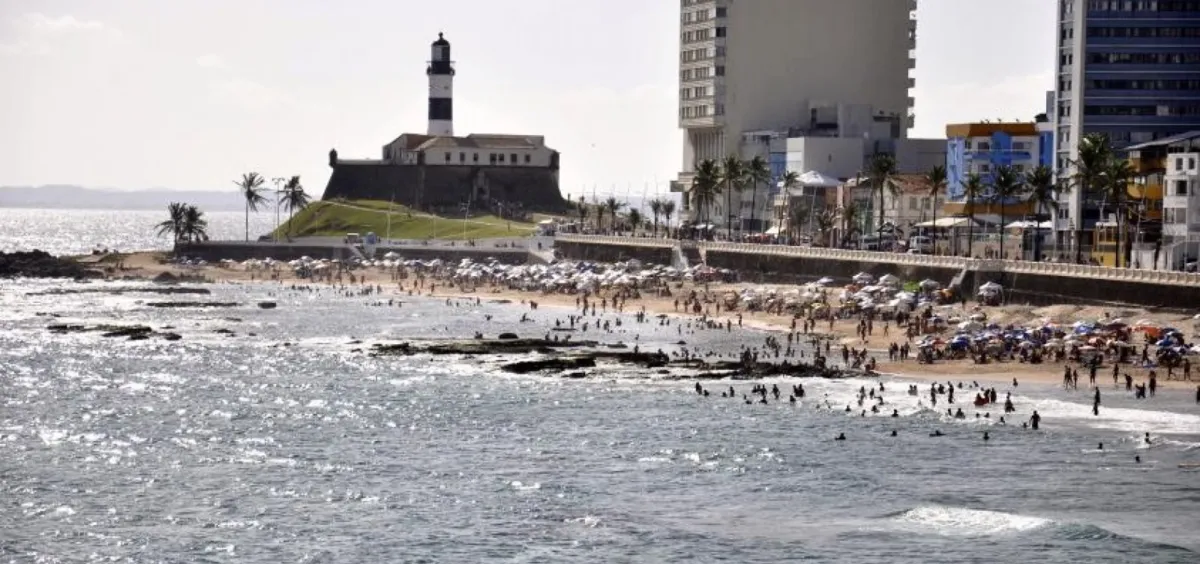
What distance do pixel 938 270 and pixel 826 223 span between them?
36763 mm

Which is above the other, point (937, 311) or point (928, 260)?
point (928, 260)

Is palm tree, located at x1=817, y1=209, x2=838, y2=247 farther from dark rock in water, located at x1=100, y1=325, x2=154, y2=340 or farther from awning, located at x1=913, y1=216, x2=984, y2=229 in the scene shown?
dark rock in water, located at x1=100, y1=325, x2=154, y2=340

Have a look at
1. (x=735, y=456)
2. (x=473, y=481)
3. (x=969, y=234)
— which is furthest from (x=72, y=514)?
(x=969, y=234)

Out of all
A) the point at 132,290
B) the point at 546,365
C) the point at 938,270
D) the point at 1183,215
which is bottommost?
the point at 546,365

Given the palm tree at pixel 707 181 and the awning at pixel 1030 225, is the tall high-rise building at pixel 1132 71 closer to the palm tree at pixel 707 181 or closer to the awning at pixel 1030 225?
the awning at pixel 1030 225

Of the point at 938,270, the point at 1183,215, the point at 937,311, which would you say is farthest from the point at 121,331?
the point at 1183,215

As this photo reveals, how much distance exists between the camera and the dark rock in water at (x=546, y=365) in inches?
4117

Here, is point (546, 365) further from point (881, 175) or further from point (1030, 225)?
point (881, 175)

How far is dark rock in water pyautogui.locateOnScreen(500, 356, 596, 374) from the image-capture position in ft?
343

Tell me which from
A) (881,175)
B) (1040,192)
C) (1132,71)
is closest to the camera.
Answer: (1040,192)

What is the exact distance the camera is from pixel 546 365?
346 feet

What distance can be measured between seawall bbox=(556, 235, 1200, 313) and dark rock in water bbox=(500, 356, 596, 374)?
29951 mm

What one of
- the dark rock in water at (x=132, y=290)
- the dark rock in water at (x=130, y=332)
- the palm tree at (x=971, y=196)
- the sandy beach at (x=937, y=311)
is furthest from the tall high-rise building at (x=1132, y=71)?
the dark rock in water at (x=132, y=290)

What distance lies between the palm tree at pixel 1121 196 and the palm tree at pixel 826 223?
43.7 meters
